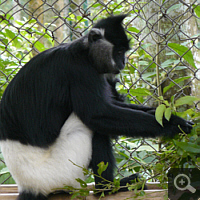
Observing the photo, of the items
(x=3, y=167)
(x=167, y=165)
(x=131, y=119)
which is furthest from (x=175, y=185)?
(x=3, y=167)

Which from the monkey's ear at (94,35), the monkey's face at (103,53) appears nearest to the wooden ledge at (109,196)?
the monkey's face at (103,53)

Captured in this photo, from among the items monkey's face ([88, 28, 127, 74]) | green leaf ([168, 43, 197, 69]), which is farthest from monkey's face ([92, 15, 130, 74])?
green leaf ([168, 43, 197, 69])

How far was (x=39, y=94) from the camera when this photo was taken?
1507 mm

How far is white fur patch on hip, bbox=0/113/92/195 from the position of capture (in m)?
1.47

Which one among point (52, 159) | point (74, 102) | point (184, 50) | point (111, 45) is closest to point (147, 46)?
point (184, 50)

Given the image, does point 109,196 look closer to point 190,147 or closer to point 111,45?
point 190,147

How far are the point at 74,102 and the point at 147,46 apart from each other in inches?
27.3

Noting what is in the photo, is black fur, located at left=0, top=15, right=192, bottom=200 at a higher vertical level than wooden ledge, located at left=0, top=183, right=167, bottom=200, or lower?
higher

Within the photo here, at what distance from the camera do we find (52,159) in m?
1.51

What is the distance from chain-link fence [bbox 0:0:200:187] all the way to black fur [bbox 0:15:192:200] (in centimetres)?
16

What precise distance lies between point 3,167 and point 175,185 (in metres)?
1.27

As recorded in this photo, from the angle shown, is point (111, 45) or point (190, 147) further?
point (111, 45)

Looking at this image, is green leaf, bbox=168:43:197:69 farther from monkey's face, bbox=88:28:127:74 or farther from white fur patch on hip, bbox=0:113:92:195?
white fur patch on hip, bbox=0:113:92:195

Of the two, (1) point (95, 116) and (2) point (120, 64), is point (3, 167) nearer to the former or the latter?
(1) point (95, 116)
